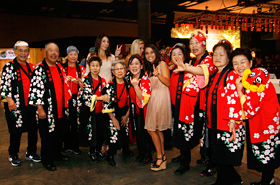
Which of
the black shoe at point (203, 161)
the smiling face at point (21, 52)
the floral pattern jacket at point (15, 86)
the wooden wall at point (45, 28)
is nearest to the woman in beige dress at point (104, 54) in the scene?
the smiling face at point (21, 52)

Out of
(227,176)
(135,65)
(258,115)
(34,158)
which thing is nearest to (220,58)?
(258,115)

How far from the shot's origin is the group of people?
2.36 metres

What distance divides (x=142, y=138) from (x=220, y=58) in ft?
4.90

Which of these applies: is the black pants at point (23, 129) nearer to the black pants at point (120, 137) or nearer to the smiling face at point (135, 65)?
the black pants at point (120, 137)

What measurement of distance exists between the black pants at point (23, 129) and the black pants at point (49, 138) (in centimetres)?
37

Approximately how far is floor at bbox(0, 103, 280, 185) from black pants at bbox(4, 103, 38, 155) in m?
0.24

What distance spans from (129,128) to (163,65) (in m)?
1.20

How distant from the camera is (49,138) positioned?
323cm

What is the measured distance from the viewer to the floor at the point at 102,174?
2932 mm

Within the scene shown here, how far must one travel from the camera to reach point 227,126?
2430 millimetres

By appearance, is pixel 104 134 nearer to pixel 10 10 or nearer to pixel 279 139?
pixel 279 139

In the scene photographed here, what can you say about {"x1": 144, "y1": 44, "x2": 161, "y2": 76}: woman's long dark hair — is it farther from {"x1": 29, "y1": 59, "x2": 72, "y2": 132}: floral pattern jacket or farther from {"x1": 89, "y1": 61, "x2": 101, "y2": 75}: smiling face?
{"x1": 29, "y1": 59, "x2": 72, "y2": 132}: floral pattern jacket

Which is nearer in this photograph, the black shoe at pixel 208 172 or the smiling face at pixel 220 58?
the smiling face at pixel 220 58

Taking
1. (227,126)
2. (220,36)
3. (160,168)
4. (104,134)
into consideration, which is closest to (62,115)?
(104,134)
